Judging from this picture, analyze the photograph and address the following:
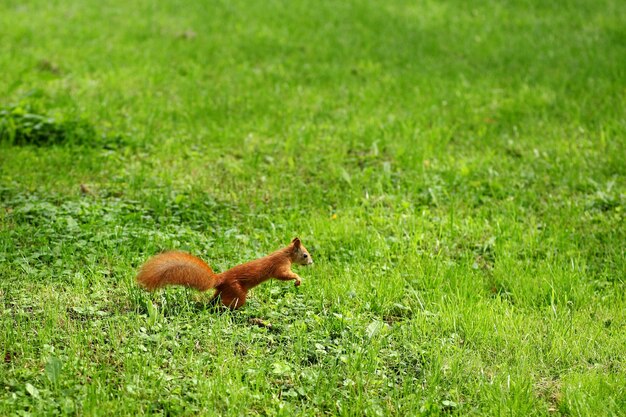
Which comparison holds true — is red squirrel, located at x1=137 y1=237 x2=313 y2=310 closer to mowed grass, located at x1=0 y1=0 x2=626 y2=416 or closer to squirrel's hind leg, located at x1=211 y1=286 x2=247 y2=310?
squirrel's hind leg, located at x1=211 y1=286 x2=247 y2=310

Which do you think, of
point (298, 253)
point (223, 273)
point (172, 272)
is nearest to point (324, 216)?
point (298, 253)

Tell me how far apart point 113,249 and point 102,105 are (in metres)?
3.20

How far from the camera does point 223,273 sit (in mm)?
4289

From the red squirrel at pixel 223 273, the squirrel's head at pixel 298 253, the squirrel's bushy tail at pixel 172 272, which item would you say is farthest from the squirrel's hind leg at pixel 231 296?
the squirrel's head at pixel 298 253

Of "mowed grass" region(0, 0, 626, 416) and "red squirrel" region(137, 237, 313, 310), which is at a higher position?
"red squirrel" region(137, 237, 313, 310)

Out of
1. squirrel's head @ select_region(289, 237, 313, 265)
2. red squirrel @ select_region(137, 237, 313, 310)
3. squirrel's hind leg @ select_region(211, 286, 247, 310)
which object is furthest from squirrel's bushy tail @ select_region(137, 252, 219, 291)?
squirrel's head @ select_region(289, 237, 313, 265)

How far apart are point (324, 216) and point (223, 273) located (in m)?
1.66

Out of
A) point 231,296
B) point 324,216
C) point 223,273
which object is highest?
point 223,273

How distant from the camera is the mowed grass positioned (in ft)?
12.3

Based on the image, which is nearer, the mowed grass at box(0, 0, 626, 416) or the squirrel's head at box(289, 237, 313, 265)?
the mowed grass at box(0, 0, 626, 416)

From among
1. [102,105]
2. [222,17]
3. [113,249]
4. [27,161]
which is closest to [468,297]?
[113,249]

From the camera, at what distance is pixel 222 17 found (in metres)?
11.7

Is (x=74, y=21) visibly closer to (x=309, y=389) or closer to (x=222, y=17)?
(x=222, y=17)

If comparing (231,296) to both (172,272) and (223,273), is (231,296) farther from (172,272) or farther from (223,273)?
(172,272)
